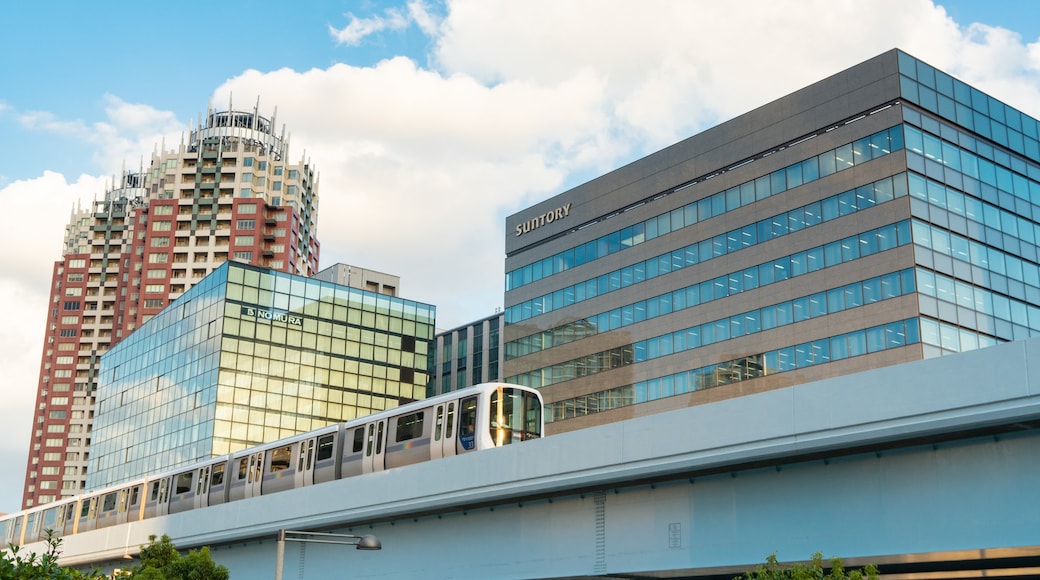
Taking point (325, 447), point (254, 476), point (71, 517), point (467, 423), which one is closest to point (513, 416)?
point (467, 423)

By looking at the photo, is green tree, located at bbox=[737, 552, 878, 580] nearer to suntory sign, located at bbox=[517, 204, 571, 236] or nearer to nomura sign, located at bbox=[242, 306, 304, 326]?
suntory sign, located at bbox=[517, 204, 571, 236]

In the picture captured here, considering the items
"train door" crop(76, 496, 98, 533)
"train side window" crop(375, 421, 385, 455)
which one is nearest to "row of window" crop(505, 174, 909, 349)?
"train side window" crop(375, 421, 385, 455)

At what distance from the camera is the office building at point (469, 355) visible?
113 metres

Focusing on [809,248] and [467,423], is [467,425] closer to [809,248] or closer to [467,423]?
[467,423]

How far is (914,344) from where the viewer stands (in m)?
55.3

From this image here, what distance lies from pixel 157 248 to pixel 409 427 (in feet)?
413

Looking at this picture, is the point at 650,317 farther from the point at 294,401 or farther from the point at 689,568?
the point at 689,568

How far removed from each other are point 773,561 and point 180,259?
14258 cm

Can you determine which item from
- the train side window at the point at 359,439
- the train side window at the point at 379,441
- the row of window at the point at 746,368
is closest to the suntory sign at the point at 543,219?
the row of window at the point at 746,368

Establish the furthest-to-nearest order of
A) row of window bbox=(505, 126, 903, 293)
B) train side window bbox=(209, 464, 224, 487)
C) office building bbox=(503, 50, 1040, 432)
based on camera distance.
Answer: row of window bbox=(505, 126, 903, 293) < office building bbox=(503, 50, 1040, 432) < train side window bbox=(209, 464, 224, 487)

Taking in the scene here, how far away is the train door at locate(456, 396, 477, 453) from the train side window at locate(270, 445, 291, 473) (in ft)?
36.1

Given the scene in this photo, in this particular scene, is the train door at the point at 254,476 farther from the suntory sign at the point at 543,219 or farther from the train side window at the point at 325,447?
the suntory sign at the point at 543,219

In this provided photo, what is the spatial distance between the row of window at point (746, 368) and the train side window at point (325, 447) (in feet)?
103

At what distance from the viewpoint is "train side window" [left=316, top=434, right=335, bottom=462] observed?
38.6 metres
